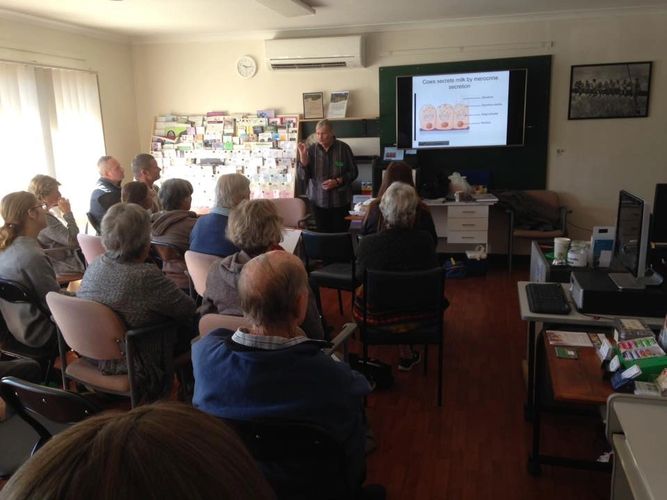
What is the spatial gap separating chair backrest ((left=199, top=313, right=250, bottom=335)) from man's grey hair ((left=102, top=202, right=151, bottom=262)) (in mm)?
521

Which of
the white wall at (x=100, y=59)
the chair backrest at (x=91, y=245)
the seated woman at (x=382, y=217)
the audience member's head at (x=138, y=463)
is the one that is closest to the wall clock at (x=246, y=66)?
the white wall at (x=100, y=59)

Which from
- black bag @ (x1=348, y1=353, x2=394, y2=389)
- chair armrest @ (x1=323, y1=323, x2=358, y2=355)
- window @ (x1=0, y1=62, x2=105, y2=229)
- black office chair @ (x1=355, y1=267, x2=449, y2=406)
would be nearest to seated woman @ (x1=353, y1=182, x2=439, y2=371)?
black office chair @ (x1=355, y1=267, x2=449, y2=406)

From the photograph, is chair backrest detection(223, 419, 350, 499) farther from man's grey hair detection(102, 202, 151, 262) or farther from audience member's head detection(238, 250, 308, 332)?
man's grey hair detection(102, 202, 151, 262)

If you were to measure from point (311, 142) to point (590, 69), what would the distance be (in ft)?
9.29

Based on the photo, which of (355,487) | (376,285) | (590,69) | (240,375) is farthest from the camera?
(590,69)

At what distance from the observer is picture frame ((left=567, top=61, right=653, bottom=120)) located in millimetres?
A: 5227

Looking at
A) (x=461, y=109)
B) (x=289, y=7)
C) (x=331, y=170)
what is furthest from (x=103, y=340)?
(x=461, y=109)

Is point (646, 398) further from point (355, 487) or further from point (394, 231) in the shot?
point (394, 231)

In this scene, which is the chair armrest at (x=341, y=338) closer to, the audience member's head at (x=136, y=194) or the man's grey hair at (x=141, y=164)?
the audience member's head at (x=136, y=194)

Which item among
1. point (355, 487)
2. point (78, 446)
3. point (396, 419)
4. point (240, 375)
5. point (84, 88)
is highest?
point (84, 88)

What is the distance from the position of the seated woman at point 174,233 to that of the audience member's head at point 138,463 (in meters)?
2.98

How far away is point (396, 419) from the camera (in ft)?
9.35

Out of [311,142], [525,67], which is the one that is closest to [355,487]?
[311,142]

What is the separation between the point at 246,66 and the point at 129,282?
4.44m
